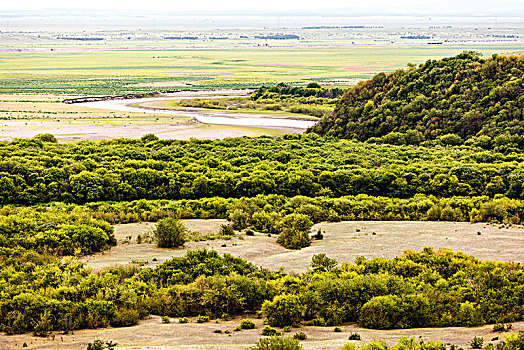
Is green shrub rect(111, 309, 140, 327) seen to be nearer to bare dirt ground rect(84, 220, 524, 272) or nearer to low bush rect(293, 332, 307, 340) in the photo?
low bush rect(293, 332, 307, 340)

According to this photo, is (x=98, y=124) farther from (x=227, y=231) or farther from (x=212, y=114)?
(x=227, y=231)

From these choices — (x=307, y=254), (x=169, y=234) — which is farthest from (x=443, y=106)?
(x=169, y=234)

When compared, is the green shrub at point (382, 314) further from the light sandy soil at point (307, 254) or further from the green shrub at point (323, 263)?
the green shrub at point (323, 263)

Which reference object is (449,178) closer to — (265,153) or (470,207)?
(470,207)

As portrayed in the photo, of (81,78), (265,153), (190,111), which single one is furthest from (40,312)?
(81,78)

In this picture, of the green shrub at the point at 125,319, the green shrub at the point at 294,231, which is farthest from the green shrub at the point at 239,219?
the green shrub at the point at 125,319

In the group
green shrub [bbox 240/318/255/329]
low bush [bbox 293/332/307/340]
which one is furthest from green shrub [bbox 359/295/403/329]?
green shrub [bbox 240/318/255/329]
